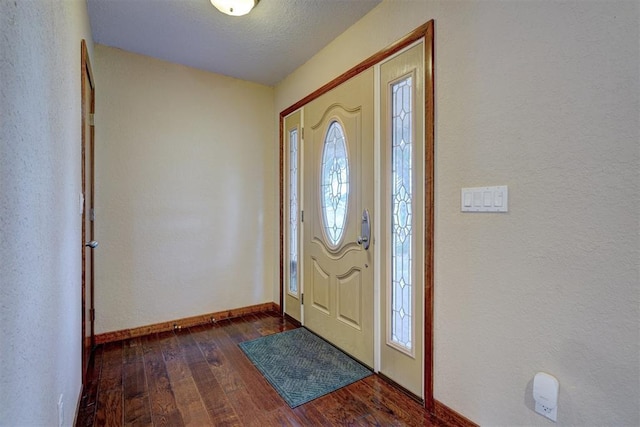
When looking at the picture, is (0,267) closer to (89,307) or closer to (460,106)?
(460,106)

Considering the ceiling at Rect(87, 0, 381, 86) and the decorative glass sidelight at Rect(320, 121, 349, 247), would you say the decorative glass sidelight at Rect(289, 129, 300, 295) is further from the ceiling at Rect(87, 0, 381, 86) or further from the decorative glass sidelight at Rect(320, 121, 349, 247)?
the ceiling at Rect(87, 0, 381, 86)

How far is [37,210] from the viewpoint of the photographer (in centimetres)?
97

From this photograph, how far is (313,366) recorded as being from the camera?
7.17ft

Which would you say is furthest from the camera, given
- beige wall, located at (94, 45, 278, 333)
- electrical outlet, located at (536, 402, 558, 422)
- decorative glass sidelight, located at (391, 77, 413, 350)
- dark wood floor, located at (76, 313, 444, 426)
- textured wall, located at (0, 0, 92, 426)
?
beige wall, located at (94, 45, 278, 333)

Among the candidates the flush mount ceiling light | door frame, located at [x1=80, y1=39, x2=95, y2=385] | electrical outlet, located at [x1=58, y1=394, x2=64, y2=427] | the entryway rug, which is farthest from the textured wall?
the entryway rug

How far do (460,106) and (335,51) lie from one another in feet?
4.28

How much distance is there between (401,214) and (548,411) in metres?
1.11

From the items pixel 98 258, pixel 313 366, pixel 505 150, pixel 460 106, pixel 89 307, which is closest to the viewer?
pixel 505 150

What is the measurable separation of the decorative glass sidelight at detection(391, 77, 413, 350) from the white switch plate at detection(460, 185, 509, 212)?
1.14ft

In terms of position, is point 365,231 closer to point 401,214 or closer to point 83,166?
point 401,214

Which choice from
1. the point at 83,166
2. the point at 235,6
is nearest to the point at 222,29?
the point at 235,6

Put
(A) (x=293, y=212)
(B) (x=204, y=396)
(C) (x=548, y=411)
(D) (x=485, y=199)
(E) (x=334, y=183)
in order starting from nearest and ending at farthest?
(C) (x=548, y=411) → (D) (x=485, y=199) → (B) (x=204, y=396) → (E) (x=334, y=183) → (A) (x=293, y=212)

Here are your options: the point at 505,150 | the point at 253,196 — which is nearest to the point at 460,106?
the point at 505,150

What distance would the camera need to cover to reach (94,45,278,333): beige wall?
2.61m
